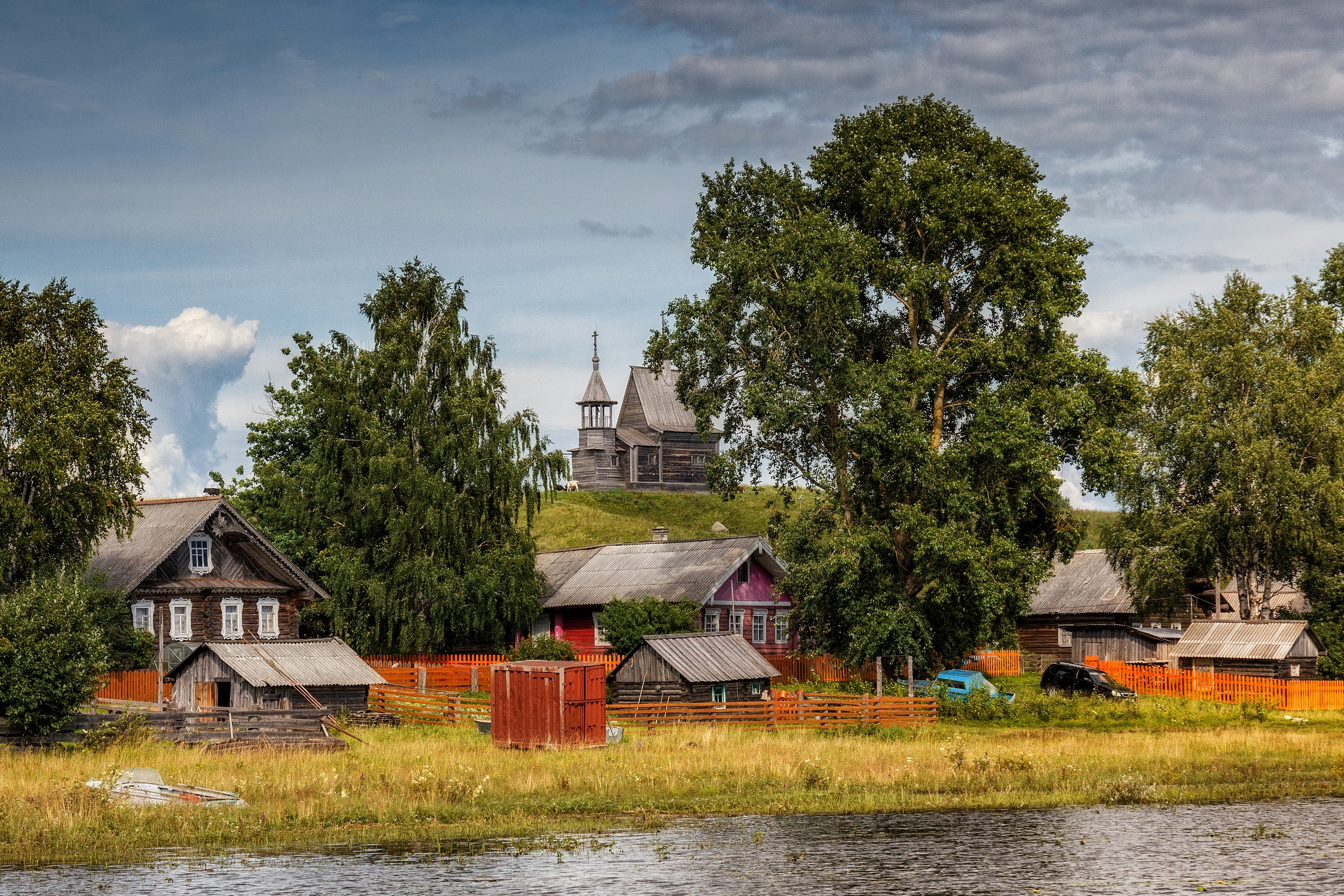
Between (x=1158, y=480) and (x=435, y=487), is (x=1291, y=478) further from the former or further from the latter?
(x=435, y=487)

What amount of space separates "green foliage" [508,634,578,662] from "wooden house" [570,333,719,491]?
59577 mm

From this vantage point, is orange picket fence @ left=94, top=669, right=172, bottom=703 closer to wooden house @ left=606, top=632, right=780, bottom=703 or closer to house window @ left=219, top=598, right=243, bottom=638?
house window @ left=219, top=598, right=243, bottom=638

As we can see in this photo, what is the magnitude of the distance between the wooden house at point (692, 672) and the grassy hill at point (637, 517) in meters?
55.9

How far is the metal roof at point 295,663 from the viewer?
137 feet

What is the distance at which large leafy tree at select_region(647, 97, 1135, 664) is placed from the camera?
45281 mm

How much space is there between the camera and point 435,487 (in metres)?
56.4

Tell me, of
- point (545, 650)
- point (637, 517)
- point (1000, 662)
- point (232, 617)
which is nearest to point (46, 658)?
point (545, 650)

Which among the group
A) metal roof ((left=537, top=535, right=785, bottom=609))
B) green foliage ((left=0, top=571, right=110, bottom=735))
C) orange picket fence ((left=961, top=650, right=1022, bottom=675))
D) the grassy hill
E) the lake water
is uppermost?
the grassy hill

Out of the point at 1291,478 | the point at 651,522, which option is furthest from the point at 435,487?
the point at 651,522

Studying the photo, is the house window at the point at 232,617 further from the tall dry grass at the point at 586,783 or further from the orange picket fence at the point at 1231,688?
the orange picket fence at the point at 1231,688

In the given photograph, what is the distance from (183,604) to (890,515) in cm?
2816

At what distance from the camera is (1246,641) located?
172 ft

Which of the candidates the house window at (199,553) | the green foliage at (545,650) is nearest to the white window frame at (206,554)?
the house window at (199,553)

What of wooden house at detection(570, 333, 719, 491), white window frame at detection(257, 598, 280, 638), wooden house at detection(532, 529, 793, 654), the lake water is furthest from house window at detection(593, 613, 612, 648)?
wooden house at detection(570, 333, 719, 491)
